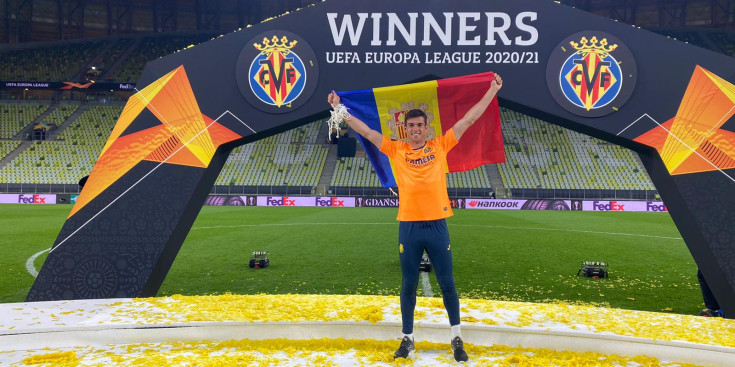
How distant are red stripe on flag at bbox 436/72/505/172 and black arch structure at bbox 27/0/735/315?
0.90 metres

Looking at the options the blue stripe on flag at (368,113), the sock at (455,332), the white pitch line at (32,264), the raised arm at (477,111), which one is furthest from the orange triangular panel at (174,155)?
the white pitch line at (32,264)

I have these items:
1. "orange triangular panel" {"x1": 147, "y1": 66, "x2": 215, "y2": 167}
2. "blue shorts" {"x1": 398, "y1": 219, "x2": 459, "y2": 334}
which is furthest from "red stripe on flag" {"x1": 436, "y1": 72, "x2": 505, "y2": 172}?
"orange triangular panel" {"x1": 147, "y1": 66, "x2": 215, "y2": 167}

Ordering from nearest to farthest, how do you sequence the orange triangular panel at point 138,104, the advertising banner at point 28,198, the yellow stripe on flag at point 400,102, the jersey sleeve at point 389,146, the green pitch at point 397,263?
the jersey sleeve at point 389,146 → the yellow stripe on flag at point 400,102 → the orange triangular panel at point 138,104 → the green pitch at point 397,263 → the advertising banner at point 28,198

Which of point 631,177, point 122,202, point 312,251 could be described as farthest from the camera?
point 631,177

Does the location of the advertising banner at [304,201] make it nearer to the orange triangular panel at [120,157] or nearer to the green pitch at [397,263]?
the green pitch at [397,263]

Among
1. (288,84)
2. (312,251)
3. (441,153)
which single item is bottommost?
(312,251)

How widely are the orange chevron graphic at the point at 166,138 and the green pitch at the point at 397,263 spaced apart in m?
2.15

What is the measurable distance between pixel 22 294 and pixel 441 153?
6.83 meters

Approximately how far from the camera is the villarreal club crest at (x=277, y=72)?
629cm

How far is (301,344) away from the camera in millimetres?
4512

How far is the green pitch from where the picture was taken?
7.86 m

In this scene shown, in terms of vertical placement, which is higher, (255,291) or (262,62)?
(262,62)

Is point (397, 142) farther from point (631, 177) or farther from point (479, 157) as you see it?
point (631, 177)

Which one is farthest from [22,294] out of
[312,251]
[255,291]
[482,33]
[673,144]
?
[673,144]
